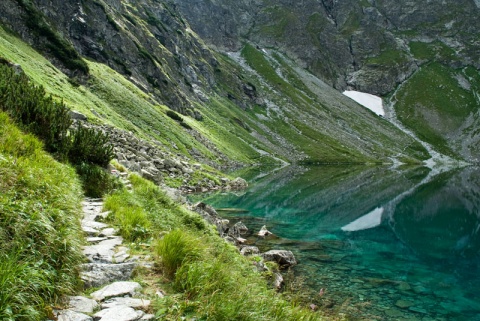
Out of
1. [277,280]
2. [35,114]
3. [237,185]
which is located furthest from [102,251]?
[237,185]

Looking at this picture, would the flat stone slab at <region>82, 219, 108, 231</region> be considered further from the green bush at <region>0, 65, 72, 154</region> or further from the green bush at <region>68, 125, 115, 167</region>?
the green bush at <region>0, 65, 72, 154</region>

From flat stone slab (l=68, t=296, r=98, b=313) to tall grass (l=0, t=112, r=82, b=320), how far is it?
191 mm

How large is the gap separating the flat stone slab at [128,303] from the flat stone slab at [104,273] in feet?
2.27

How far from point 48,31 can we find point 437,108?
205 m

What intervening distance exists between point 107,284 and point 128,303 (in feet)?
2.93

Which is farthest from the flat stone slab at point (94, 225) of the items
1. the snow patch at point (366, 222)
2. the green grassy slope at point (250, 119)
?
the green grassy slope at point (250, 119)

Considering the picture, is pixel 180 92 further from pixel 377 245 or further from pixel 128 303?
pixel 128 303

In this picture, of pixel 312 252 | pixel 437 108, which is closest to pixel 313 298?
pixel 312 252

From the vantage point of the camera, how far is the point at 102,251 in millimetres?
6934

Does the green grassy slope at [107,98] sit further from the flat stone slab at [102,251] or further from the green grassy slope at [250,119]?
the flat stone slab at [102,251]

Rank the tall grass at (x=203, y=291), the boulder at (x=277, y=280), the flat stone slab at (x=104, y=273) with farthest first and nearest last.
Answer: the boulder at (x=277, y=280)
the flat stone slab at (x=104, y=273)
the tall grass at (x=203, y=291)

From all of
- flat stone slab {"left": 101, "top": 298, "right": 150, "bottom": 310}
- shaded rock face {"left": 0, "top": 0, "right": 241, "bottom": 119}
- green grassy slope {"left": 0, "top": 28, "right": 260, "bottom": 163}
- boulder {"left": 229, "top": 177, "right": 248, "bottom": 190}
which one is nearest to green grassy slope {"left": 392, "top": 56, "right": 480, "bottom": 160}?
shaded rock face {"left": 0, "top": 0, "right": 241, "bottom": 119}

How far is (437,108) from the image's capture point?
7505 inches

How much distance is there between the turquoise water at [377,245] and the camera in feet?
44.6
